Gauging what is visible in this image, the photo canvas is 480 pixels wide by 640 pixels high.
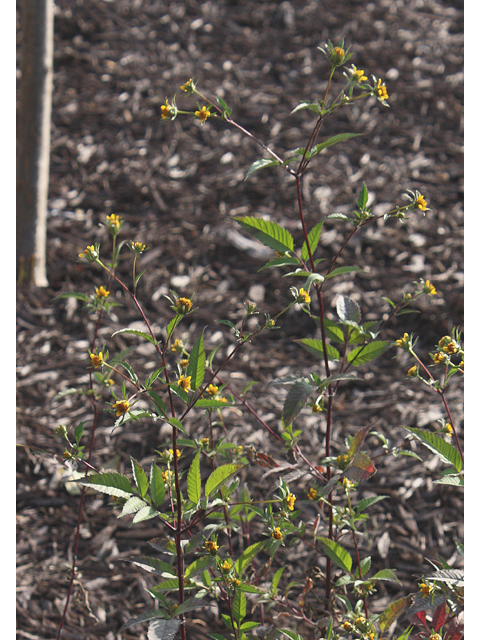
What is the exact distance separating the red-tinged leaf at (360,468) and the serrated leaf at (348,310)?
1.02 ft

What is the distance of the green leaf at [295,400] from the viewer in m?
1.07

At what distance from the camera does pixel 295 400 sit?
1088mm

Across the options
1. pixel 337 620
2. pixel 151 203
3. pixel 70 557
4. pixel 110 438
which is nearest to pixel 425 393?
pixel 337 620

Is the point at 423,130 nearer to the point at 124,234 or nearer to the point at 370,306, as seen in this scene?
the point at 370,306

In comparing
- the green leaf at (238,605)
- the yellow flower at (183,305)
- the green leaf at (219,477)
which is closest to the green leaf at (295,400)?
the green leaf at (219,477)

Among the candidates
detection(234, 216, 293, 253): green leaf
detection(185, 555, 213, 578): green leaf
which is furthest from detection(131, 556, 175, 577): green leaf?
detection(234, 216, 293, 253): green leaf

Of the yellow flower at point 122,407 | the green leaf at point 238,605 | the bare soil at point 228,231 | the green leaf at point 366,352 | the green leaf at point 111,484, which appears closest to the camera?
the yellow flower at point 122,407

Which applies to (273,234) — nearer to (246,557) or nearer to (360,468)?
(360,468)

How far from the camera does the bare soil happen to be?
1.88 metres

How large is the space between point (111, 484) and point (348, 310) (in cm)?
65

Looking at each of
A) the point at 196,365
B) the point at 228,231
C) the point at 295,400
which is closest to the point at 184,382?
the point at 196,365

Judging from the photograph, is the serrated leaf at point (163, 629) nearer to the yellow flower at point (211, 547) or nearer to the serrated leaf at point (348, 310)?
the yellow flower at point (211, 547)

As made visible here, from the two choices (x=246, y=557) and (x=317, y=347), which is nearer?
(x=246, y=557)

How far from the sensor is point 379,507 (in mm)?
1977
